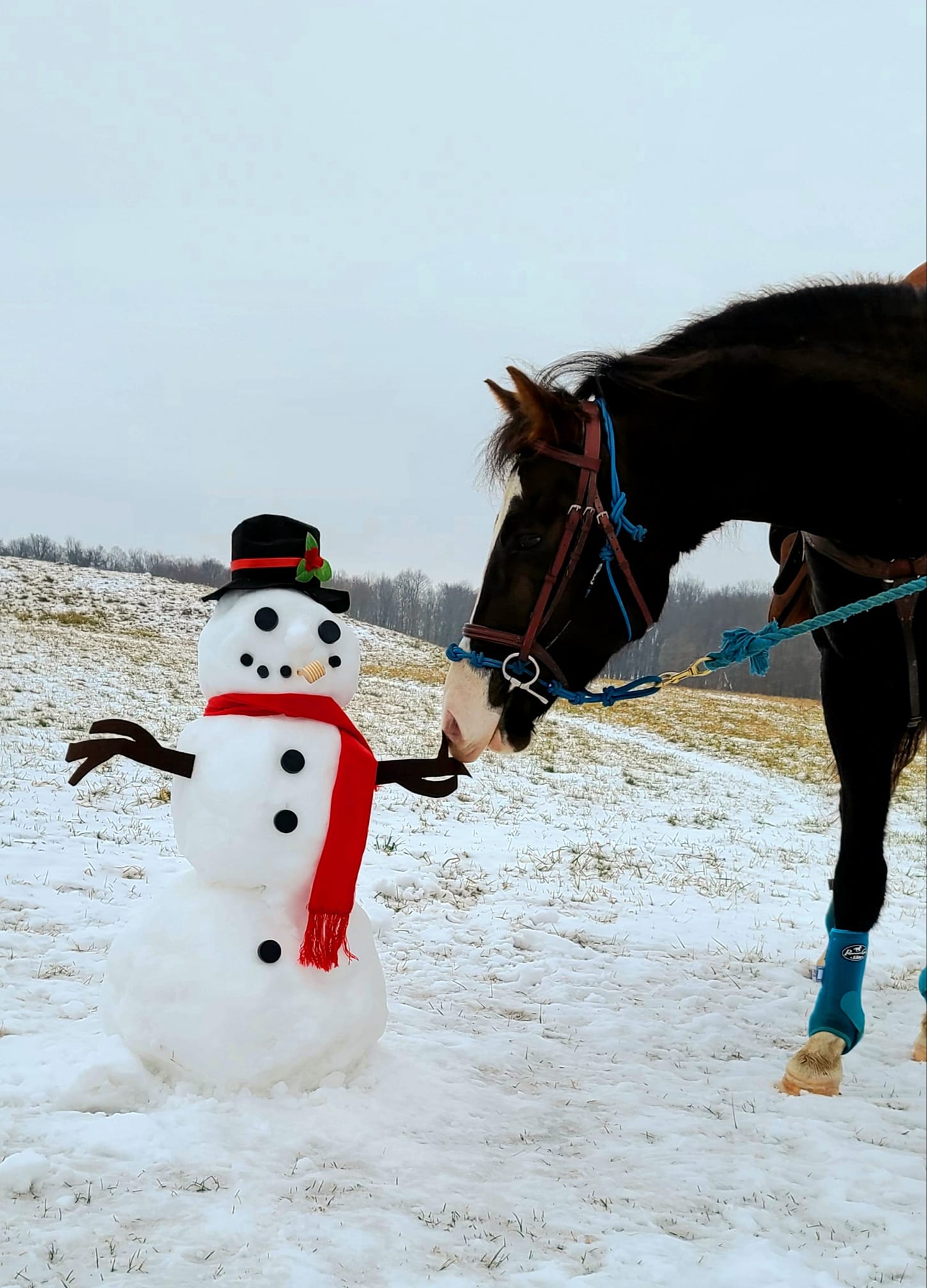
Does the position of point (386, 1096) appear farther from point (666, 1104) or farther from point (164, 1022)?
point (666, 1104)

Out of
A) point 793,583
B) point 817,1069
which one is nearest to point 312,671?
point 793,583

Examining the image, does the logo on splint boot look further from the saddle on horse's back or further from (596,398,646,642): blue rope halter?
(596,398,646,642): blue rope halter

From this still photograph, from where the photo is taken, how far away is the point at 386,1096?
275 centimetres

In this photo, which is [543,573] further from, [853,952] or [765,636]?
[853,952]

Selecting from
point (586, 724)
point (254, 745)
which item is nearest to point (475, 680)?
point (254, 745)

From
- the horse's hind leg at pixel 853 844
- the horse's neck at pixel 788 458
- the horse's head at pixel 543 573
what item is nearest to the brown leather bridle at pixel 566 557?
the horse's head at pixel 543 573

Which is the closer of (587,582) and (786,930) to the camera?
(587,582)

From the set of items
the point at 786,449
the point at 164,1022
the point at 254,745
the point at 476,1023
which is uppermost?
the point at 786,449

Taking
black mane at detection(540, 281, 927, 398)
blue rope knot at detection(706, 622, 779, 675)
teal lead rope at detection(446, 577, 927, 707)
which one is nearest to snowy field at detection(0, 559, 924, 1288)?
teal lead rope at detection(446, 577, 927, 707)

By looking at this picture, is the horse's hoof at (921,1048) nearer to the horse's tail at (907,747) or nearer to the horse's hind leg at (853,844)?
the horse's hind leg at (853,844)

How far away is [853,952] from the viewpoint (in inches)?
132

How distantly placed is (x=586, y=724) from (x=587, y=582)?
16680 mm

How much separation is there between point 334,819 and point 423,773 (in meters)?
0.44

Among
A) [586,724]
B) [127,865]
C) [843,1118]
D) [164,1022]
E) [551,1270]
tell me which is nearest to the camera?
[551,1270]
